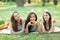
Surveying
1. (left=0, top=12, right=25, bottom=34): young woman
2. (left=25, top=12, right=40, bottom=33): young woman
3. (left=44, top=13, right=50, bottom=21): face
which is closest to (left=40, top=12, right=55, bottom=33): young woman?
(left=44, top=13, right=50, bottom=21): face

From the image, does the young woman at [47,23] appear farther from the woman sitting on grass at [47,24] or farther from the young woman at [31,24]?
the young woman at [31,24]

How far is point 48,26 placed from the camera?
22.1 feet

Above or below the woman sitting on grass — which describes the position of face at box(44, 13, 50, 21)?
above

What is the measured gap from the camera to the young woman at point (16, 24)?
6.51 metres

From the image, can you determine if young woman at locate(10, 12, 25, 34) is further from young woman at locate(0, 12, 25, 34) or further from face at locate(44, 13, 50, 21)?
face at locate(44, 13, 50, 21)

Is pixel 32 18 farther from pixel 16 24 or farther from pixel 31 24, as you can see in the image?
pixel 16 24

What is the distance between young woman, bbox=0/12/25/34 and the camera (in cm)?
651

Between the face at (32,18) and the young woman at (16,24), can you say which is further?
the young woman at (16,24)

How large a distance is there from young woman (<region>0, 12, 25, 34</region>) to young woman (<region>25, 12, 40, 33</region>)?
22cm

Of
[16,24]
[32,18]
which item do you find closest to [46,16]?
[32,18]

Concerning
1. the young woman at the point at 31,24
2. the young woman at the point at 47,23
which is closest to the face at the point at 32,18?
the young woman at the point at 31,24

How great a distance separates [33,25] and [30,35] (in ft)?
1.00

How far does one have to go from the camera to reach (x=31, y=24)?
637 cm

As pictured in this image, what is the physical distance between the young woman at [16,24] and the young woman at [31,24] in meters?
0.22
